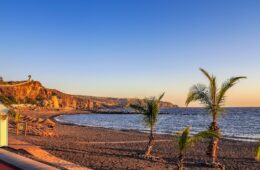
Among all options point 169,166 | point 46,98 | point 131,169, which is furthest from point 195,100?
point 46,98

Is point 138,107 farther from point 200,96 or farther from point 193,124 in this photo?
point 193,124

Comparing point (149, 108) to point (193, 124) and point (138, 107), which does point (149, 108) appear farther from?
point (193, 124)

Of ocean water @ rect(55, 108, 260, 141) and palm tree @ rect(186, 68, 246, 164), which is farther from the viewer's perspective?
ocean water @ rect(55, 108, 260, 141)

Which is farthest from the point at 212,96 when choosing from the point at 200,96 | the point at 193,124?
the point at 193,124

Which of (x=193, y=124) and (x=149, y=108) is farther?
(x=193, y=124)

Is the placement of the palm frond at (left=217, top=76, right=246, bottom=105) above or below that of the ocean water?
above

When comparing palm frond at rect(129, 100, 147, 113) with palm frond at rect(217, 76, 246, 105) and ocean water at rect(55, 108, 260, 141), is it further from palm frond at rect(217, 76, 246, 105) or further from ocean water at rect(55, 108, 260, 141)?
palm frond at rect(217, 76, 246, 105)

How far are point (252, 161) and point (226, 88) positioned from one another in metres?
5.20

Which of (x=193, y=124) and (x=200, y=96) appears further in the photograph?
(x=193, y=124)

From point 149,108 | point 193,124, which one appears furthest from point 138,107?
point 193,124

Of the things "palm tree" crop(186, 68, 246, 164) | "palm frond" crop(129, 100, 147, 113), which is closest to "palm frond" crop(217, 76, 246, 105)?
"palm tree" crop(186, 68, 246, 164)

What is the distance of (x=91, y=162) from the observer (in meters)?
15.6

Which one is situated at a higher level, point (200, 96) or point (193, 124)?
point (200, 96)

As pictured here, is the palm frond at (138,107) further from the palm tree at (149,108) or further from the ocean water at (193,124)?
the ocean water at (193,124)
